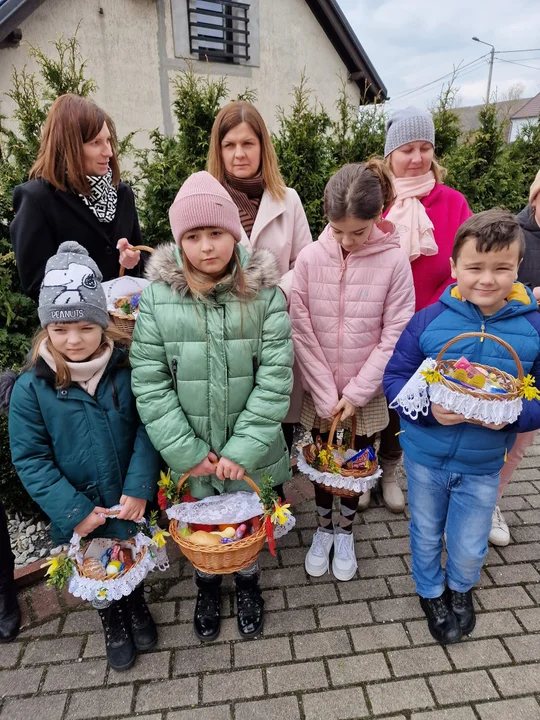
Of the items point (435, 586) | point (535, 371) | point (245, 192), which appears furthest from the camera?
point (245, 192)

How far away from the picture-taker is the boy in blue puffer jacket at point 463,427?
1.87 meters

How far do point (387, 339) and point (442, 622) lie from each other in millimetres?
1439

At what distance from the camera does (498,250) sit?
1.82m

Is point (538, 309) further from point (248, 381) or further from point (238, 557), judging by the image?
point (238, 557)

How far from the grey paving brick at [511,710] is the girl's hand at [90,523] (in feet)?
6.06

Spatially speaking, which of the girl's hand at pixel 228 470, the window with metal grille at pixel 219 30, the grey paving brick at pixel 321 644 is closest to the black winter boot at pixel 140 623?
the grey paving brick at pixel 321 644

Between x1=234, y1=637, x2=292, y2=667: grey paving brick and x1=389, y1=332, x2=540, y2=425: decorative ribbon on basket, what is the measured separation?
4.78ft

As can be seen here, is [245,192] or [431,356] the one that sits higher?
[245,192]

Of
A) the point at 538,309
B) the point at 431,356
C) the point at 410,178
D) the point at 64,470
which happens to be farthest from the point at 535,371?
the point at 64,470

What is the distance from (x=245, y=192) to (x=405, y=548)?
2.37 m

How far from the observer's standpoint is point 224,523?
218cm

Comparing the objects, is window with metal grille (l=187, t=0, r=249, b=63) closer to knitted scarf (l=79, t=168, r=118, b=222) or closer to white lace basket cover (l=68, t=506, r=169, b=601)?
knitted scarf (l=79, t=168, r=118, b=222)

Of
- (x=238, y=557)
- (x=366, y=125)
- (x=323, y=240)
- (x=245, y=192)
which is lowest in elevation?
(x=238, y=557)

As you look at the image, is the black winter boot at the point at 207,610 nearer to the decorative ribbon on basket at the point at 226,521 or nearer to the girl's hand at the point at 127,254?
the decorative ribbon on basket at the point at 226,521
